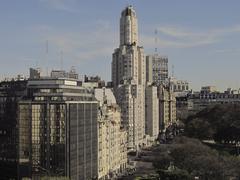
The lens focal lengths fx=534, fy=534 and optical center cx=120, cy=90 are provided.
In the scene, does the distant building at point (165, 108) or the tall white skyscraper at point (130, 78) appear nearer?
the tall white skyscraper at point (130, 78)

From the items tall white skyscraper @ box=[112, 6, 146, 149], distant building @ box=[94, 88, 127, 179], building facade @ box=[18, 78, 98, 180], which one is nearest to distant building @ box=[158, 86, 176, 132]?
tall white skyscraper @ box=[112, 6, 146, 149]

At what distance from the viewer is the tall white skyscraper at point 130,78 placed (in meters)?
94.5

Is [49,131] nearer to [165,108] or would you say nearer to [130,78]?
[130,78]

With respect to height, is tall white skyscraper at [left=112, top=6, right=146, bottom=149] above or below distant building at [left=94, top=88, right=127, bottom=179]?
above

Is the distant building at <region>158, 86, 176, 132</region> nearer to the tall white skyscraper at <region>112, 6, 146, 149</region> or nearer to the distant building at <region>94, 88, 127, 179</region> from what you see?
the tall white skyscraper at <region>112, 6, 146, 149</region>

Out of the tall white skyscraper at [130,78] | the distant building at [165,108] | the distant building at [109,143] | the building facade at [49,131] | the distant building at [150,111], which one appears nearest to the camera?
the building facade at [49,131]

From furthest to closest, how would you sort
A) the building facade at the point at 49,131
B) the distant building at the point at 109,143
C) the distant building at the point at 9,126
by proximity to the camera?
the distant building at the point at 109,143 < the distant building at the point at 9,126 < the building facade at the point at 49,131

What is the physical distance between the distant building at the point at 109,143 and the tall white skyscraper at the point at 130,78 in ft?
46.7

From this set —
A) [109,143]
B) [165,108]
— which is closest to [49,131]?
[109,143]

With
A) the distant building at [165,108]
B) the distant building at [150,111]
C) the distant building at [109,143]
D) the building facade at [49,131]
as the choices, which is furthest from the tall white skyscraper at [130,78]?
the building facade at [49,131]

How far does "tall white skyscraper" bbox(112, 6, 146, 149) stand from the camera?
9450 cm

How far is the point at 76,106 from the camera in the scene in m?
53.2

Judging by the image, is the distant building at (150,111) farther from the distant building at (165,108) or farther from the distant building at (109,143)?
the distant building at (109,143)

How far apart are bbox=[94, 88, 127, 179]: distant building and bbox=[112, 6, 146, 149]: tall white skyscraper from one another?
1425 cm
